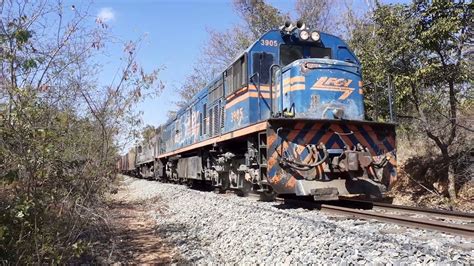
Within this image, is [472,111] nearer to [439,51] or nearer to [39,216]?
[439,51]

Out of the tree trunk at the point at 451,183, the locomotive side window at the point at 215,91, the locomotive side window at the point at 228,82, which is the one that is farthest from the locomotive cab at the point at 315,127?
the tree trunk at the point at 451,183

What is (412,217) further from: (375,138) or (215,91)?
(215,91)

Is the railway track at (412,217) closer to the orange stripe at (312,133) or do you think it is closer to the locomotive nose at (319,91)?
the orange stripe at (312,133)

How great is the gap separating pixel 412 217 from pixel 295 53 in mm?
4403

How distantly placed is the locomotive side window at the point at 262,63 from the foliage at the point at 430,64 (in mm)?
3037

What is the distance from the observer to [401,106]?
1267 centimetres

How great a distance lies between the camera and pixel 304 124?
27.0 feet

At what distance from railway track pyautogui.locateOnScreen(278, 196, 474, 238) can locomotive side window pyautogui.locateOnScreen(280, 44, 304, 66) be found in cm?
300

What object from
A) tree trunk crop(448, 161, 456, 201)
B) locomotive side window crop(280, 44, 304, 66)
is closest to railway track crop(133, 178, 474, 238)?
locomotive side window crop(280, 44, 304, 66)

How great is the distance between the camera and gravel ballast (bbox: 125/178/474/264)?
14.0 ft

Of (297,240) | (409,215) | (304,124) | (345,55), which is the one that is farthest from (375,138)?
(297,240)

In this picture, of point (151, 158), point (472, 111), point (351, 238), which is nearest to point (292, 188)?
point (351, 238)

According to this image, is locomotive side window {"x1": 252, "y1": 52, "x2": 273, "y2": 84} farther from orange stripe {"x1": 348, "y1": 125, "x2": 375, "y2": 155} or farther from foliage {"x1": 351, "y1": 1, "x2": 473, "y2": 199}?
foliage {"x1": 351, "y1": 1, "x2": 473, "y2": 199}

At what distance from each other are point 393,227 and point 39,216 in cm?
438
